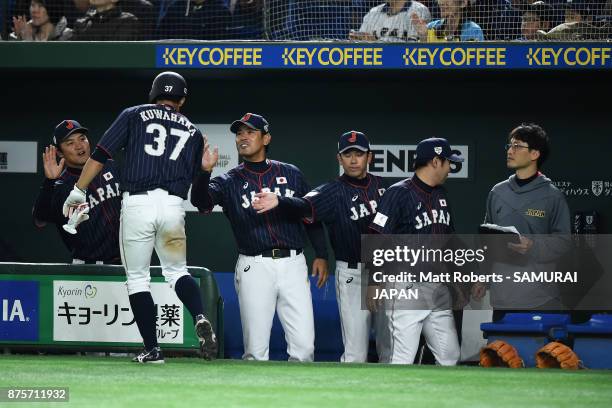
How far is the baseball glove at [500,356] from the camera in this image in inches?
267

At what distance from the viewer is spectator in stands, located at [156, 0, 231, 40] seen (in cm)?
902

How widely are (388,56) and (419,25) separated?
469 mm

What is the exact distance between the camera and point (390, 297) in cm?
716

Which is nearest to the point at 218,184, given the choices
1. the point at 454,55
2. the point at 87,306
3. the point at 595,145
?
the point at 87,306

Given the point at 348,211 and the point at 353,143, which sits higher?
the point at 353,143


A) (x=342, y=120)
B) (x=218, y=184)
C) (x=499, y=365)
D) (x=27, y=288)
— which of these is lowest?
(x=499, y=365)

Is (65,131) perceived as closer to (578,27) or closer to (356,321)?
(356,321)

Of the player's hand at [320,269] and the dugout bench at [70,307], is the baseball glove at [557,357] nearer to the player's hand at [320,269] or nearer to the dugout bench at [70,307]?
the player's hand at [320,269]

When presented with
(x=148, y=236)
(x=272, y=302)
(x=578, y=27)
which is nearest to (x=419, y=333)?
(x=272, y=302)

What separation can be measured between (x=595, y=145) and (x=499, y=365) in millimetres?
2804

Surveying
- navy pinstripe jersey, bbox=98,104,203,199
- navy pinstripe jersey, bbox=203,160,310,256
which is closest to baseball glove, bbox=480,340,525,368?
navy pinstripe jersey, bbox=203,160,310,256

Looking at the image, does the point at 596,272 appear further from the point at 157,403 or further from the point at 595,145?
the point at 157,403

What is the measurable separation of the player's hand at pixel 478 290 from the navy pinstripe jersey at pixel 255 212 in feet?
Answer: 3.75

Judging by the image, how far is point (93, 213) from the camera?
758cm
